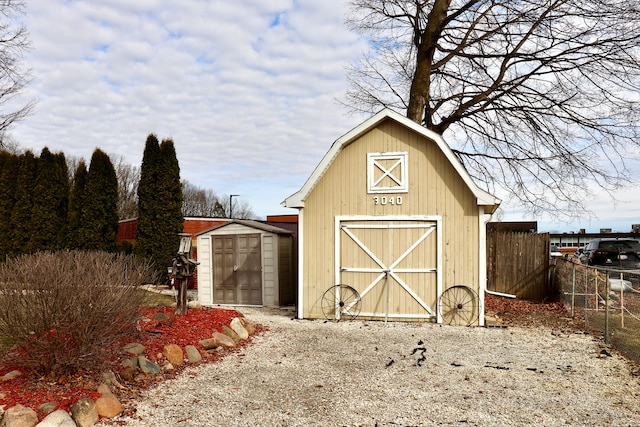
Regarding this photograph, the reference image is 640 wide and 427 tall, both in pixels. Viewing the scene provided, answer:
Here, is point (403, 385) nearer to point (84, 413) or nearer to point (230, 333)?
point (230, 333)

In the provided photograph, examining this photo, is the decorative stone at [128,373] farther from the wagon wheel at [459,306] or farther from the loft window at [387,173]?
the wagon wheel at [459,306]

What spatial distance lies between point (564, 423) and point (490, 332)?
494cm

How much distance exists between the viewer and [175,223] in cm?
1755

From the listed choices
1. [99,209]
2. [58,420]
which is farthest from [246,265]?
[58,420]

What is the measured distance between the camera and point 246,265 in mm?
13391

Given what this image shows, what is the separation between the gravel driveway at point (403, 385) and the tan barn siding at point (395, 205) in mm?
1960

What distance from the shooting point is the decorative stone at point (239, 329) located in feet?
29.0

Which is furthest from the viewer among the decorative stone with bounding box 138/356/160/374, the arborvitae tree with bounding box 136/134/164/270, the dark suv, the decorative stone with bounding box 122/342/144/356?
the dark suv

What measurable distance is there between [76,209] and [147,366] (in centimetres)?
1354

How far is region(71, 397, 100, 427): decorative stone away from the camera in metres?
4.79

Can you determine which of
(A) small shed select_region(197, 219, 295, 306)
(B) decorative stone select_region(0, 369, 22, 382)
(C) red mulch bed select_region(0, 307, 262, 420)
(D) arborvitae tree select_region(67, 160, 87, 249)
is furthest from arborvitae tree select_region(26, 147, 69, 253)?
(B) decorative stone select_region(0, 369, 22, 382)

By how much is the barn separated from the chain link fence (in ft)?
8.07

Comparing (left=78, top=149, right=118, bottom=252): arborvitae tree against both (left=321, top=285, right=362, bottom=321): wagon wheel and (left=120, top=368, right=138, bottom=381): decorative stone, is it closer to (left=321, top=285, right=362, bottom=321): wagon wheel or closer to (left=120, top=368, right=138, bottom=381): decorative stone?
(left=321, top=285, right=362, bottom=321): wagon wheel

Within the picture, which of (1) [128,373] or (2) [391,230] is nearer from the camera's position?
(1) [128,373]
